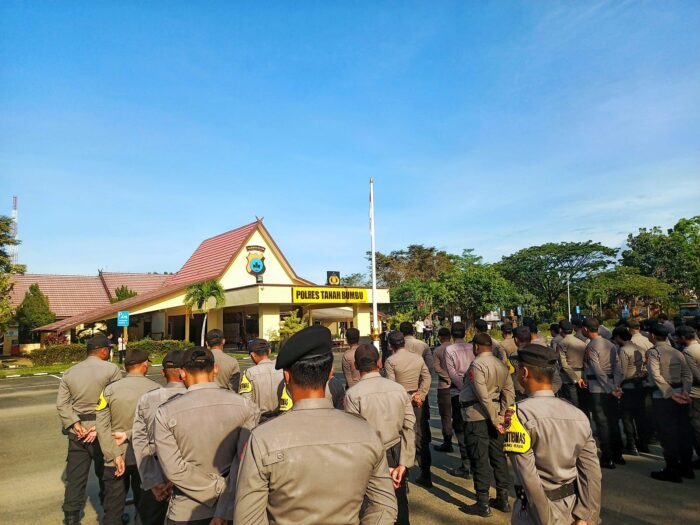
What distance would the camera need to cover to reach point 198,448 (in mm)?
2939

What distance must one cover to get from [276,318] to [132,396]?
1047 inches

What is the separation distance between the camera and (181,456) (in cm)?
294

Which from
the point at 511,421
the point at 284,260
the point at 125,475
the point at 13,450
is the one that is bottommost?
the point at 13,450

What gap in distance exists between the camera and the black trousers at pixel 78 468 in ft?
16.2

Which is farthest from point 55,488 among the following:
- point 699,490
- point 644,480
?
point 699,490

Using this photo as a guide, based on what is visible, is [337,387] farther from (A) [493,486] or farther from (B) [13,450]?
(B) [13,450]

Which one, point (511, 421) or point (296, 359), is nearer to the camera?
point (296, 359)

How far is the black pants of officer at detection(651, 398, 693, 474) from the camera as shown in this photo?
5922 mm

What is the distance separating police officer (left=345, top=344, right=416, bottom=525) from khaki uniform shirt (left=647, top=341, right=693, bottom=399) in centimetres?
405

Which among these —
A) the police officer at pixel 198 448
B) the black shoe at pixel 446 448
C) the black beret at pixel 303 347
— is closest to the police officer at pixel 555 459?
the black beret at pixel 303 347

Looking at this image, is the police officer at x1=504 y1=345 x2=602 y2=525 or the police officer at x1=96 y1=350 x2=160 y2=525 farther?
the police officer at x1=96 y1=350 x2=160 y2=525

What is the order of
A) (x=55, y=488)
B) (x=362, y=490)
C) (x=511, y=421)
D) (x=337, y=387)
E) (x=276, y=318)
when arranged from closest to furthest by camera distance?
(x=362, y=490), (x=511, y=421), (x=337, y=387), (x=55, y=488), (x=276, y=318)

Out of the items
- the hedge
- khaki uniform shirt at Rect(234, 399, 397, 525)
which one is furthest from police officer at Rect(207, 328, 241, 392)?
the hedge

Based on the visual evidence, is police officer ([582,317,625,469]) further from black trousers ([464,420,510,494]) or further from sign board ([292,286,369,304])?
sign board ([292,286,369,304])
